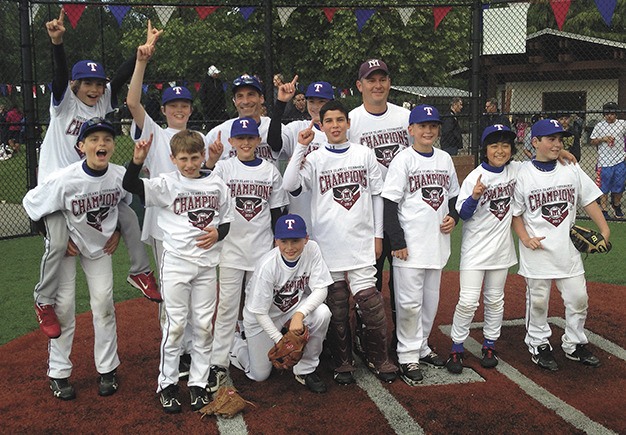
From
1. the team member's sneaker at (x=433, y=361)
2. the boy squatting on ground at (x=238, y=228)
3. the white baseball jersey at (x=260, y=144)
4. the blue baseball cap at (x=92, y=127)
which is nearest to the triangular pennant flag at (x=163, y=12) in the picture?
the white baseball jersey at (x=260, y=144)

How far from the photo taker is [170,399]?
364 centimetres

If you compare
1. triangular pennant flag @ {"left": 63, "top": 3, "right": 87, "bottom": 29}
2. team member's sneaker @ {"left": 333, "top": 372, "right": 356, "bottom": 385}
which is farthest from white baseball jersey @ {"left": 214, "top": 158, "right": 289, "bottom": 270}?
triangular pennant flag @ {"left": 63, "top": 3, "right": 87, "bottom": 29}

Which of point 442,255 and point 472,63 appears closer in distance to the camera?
point 442,255

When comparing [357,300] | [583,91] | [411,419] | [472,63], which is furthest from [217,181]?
[583,91]

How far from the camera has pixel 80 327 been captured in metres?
5.14

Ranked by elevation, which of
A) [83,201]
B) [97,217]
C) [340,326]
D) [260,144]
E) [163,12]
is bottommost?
[340,326]

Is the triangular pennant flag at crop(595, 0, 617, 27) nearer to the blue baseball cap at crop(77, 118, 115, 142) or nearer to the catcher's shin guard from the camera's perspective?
the catcher's shin guard

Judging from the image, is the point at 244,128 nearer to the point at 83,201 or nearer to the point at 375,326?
A: the point at 83,201

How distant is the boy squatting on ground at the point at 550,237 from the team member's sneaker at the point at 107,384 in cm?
284

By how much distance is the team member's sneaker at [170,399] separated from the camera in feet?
11.8

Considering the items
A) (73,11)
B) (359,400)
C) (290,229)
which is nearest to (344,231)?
(290,229)

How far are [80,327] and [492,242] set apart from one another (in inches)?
134

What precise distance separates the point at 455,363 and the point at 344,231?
1.18m

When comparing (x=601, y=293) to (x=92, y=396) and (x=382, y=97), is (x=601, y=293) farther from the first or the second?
(x=92, y=396)
